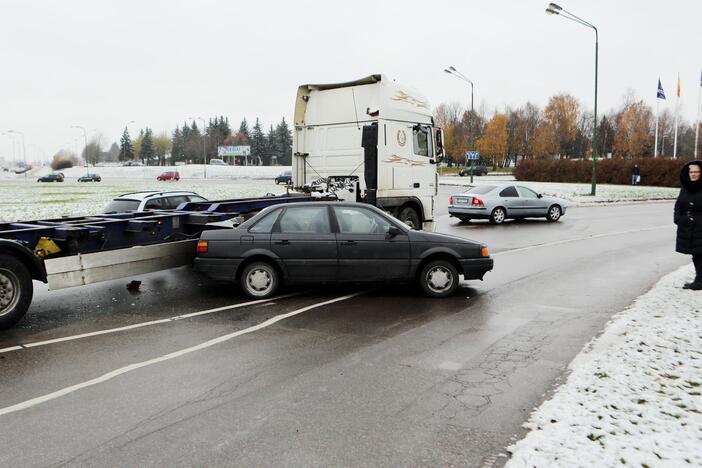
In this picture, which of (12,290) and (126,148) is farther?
(126,148)

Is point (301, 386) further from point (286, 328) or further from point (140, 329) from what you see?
point (140, 329)

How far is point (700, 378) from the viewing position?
4656 millimetres

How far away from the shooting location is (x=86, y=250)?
741 cm

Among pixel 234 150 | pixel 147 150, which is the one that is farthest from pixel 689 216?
Answer: pixel 147 150

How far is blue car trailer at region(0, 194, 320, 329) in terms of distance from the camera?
6.50 m

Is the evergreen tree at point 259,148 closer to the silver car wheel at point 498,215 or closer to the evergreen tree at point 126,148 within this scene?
the evergreen tree at point 126,148

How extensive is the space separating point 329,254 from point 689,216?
5.28 meters

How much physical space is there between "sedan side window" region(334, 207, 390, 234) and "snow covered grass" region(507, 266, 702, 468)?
3325 mm

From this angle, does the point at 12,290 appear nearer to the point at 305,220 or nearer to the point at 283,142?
the point at 305,220

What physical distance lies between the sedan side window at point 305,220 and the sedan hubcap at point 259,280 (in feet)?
2.21

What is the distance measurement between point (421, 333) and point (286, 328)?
159 centimetres

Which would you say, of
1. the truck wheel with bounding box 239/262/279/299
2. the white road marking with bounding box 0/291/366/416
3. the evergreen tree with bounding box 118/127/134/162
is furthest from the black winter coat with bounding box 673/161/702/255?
the evergreen tree with bounding box 118/127/134/162

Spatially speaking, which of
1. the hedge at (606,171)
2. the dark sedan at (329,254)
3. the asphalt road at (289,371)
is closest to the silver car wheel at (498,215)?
the asphalt road at (289,371)

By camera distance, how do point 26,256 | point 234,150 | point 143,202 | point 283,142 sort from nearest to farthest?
1. point 26,256
2. point 143,202
3. point 234,150
4. point 283,142
